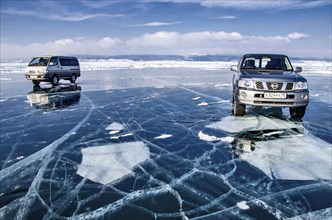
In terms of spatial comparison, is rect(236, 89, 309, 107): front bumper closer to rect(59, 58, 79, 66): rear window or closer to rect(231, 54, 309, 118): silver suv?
rect(231, 54, 309, 118): silver suv

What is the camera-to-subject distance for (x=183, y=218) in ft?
10.4

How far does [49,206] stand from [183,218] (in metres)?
1.65

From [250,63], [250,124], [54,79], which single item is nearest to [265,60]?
[250,63]

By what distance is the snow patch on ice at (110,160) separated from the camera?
4.36m

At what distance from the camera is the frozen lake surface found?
134 inches

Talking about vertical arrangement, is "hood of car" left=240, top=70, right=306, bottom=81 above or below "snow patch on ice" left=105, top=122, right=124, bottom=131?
above

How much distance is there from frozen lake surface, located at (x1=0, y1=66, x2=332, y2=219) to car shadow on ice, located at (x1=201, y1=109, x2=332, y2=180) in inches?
0.7

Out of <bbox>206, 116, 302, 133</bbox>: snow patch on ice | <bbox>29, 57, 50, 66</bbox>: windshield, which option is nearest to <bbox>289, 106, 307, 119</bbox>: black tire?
<bbox>206, 116, 302, 133</bbox>: snow patch on ice

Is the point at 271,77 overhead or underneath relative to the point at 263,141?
overhead

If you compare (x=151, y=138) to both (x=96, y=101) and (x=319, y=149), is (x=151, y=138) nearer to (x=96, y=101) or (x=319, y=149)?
(x=319, y=149)

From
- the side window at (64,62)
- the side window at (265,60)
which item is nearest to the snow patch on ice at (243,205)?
the side window at (265,60)

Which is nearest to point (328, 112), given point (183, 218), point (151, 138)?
point (151, 138)

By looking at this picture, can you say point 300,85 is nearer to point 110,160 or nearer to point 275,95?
point 275,95

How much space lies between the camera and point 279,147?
554 cm
